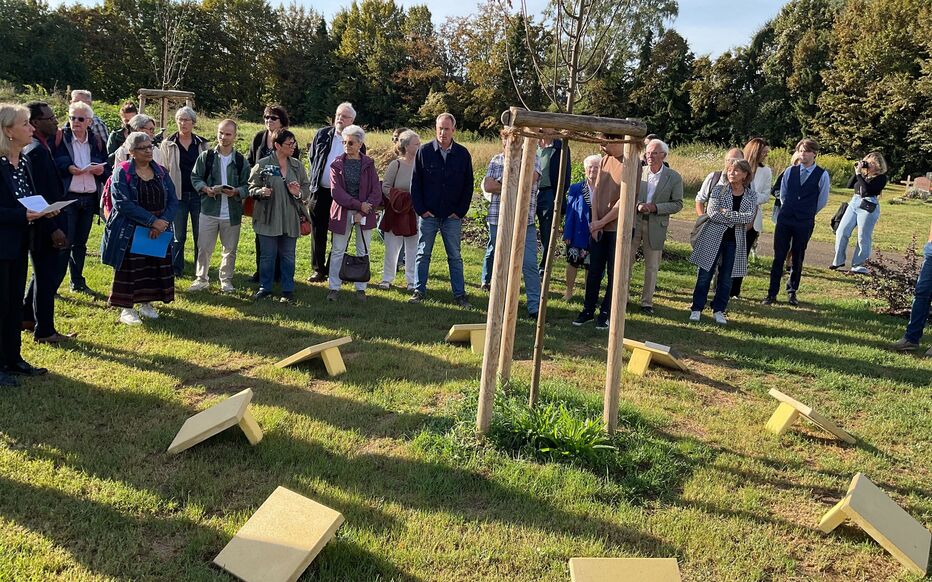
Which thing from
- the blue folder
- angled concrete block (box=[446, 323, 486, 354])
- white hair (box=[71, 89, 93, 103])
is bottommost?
angled concrete block (box=[446, 323, 486, 354])

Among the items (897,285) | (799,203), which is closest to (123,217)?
(799,203)

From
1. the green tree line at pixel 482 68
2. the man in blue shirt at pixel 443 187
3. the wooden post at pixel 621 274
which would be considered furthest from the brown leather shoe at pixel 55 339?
the green tree line at pixel 482 68

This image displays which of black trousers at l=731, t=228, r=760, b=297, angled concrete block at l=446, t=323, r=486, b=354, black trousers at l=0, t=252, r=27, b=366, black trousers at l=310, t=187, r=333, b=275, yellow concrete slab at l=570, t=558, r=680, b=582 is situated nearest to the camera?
yellow concrete slab at l=570, t=558, r=680, b=582

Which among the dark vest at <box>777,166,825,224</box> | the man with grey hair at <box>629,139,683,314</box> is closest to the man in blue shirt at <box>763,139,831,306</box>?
the dark vest at <box>777,166,825,224</box>

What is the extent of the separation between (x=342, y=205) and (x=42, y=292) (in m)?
3.03

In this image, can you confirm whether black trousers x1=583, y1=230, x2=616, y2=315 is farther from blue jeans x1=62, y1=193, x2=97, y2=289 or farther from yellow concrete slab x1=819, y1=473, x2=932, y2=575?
blue jeans x1=62, y1=193, x2=97, y2=289

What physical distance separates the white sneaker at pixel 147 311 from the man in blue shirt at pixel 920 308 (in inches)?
305

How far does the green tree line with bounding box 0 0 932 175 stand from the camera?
35688 millimetres

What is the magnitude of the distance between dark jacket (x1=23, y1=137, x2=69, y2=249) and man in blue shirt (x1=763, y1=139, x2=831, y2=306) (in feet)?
26.3

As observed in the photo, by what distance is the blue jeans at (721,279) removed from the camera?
285 inches

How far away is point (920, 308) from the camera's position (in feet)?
21.6

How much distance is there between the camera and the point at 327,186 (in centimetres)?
778

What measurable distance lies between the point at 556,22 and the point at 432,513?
2851 millimetres

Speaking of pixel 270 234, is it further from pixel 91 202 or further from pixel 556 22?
pixel 556 22
